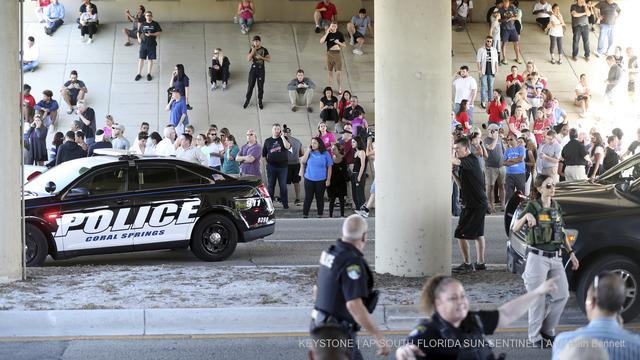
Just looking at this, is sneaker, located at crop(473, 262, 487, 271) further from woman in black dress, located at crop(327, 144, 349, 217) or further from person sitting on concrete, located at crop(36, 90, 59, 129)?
person sitting on concrete, located at crop(36, 90, 59, 129)

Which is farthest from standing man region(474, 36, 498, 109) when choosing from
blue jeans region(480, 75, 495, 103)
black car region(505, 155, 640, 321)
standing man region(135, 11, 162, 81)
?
black car region(505, 155, 640, 321)

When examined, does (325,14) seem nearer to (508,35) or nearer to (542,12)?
(508,35)

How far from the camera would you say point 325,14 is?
3362 centimetres

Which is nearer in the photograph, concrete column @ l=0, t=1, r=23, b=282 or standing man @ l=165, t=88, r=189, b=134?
concrete column @ l=0, t=1, r=23, b=282

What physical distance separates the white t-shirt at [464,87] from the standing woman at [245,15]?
884 centimetres

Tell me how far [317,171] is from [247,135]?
2.81 metres

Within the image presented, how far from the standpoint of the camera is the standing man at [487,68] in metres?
28.6

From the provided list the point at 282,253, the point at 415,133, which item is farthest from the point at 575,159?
the point at 415,133

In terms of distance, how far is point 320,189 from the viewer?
70.2ft

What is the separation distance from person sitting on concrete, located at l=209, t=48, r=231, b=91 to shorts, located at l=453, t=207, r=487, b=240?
55.8 ft

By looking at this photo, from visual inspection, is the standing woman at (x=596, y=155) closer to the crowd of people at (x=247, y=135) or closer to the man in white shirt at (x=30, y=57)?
the crowd of people at (x=247, y=135)

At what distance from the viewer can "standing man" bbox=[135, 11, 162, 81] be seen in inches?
1179

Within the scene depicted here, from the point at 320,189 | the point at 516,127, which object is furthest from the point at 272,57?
the point at 320,189

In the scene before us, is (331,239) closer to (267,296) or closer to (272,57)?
(267,296)
